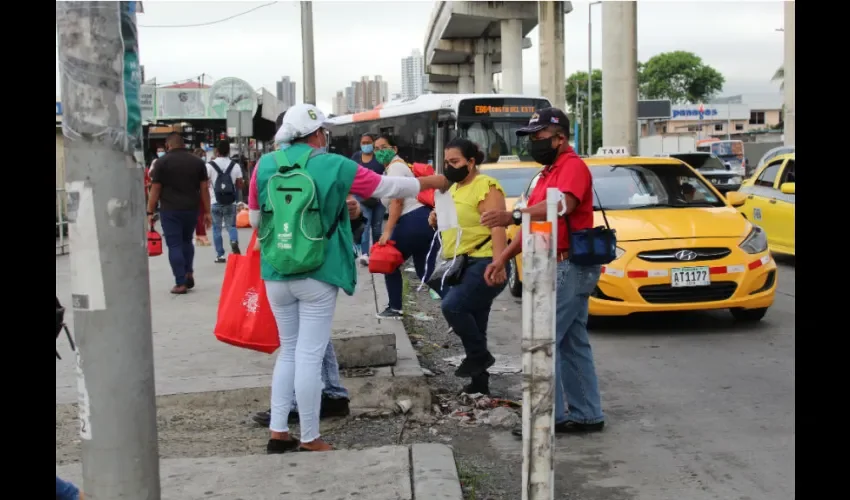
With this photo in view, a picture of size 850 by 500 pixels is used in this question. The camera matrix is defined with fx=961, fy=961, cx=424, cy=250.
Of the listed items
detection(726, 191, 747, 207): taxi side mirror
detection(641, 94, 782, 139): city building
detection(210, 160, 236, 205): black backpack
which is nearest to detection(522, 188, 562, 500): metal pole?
detection(726, 191, 747, 207): taxi side mirror

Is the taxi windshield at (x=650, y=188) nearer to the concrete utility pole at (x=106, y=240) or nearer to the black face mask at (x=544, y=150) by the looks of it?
the black face mask at (x=544, y=150)

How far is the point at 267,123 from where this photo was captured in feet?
110

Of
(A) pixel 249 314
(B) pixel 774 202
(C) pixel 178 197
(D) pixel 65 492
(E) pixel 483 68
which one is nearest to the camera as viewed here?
(D) pixel 65 492

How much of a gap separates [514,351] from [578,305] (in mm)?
2894

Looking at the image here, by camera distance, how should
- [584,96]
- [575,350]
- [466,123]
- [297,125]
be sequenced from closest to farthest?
[297,125]
[575,350]
[466,123]
[584,96]

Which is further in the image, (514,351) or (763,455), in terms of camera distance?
(514,351)

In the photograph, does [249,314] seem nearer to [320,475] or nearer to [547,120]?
[320,475]

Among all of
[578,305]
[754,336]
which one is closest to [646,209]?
[754,336]

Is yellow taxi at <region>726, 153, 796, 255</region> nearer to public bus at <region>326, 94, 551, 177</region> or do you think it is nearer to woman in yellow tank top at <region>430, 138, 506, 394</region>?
public bus at <region>326, 94, 551, 177</region>

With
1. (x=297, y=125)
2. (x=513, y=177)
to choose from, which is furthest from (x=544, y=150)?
(x=513, y=177)

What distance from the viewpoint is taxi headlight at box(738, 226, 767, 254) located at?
8860mm

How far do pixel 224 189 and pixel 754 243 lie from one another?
799 centimetres

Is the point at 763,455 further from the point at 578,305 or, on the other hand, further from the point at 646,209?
the point at 646,209

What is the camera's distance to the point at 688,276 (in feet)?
28.2
